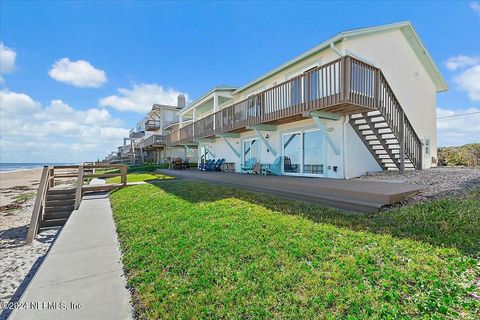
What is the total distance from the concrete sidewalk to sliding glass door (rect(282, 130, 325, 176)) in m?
7.93

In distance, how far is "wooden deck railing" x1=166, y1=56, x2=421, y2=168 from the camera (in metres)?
7.14

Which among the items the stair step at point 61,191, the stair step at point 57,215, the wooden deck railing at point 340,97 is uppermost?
the wooden deck railing at point 340,97

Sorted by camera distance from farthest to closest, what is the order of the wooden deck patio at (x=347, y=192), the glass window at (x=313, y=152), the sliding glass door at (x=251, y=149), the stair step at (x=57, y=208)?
the sliding glass door at (x=251, y=149)
the glass window at (x=313, y=152)
the stair step at (x=57, y=208)
the wooden deck patio at (x=347, y=192)

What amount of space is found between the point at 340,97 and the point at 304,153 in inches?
160

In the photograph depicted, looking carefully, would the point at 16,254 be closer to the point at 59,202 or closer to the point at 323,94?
the point at 59,202

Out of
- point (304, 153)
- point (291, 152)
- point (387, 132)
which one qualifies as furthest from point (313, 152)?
point (387, 132)

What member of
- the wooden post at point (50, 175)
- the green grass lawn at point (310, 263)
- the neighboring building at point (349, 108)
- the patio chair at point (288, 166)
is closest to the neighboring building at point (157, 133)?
the wooden post at point (50, 175)

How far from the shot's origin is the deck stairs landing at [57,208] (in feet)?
29.0

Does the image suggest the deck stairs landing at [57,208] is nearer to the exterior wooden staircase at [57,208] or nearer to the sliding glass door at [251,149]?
the exterior wooden staircase at [57,208]

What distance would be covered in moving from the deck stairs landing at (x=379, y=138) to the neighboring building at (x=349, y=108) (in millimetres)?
35

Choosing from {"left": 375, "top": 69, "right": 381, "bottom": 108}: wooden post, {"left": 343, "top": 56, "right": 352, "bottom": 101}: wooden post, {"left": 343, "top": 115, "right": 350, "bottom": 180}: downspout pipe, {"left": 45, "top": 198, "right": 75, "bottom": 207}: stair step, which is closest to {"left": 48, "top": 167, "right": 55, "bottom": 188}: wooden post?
{"left": 45, "top": 198, "right": 75, "bottom": 207}: stair step

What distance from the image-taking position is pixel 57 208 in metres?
9.35

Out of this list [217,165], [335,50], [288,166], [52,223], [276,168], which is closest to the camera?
[335,50]

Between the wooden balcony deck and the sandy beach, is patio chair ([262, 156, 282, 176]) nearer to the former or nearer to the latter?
the wooden balcony deck
